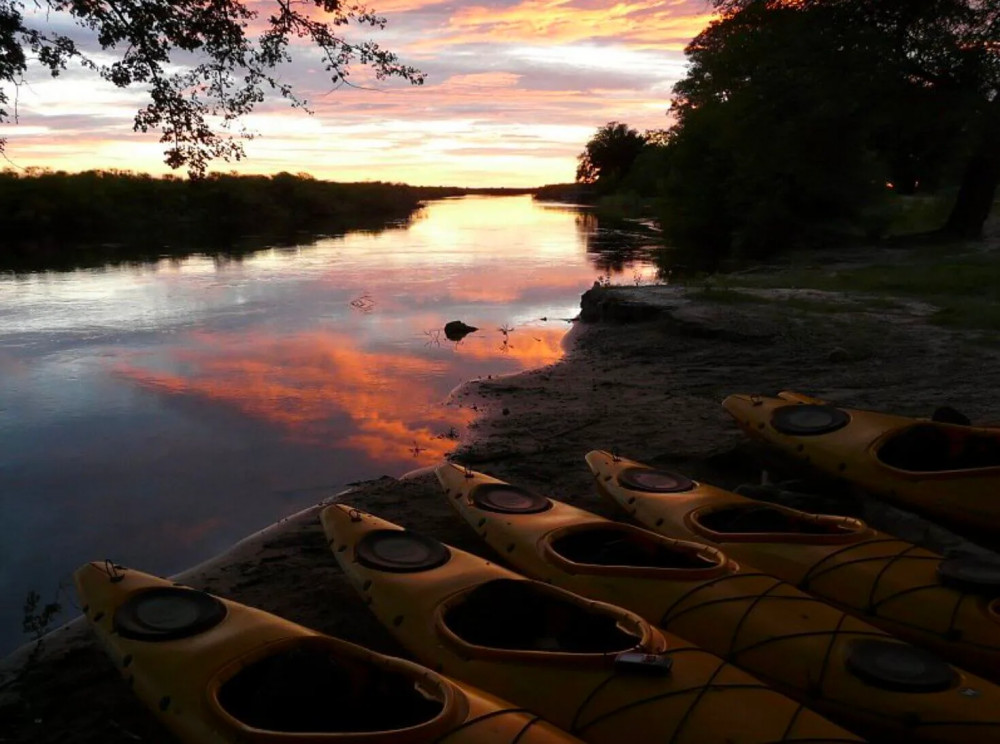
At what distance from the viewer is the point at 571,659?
304 cm

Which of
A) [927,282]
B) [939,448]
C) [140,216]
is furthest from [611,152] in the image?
[939,448]

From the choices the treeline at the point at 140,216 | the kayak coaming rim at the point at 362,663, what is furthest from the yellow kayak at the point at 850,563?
the treeline at the point at 140,216

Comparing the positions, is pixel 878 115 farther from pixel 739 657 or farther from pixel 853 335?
pixel 739 657

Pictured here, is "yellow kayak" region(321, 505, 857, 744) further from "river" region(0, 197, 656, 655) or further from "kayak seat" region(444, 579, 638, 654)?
"river" region(0, 197, 656, 655)

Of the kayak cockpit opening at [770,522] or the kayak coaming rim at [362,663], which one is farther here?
the kayak cockpit opening at [770,522]

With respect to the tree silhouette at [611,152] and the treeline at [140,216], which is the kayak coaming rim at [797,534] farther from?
the tree silhouette at [611,152]

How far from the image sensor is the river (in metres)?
5.95

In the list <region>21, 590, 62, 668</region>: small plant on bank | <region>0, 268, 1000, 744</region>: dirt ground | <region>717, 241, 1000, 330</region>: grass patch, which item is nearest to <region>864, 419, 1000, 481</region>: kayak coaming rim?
<region>0, 268, 1000, 744</region>: dirt ground

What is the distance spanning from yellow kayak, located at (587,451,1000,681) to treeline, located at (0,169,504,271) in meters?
22.7

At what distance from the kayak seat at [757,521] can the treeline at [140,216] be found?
75.4 ft

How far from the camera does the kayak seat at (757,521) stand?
14.4ft

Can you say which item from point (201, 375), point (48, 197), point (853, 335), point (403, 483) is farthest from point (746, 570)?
point (48, 197)

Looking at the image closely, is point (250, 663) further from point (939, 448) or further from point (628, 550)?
point (939, 448)

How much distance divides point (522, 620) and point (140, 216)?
142 feet
